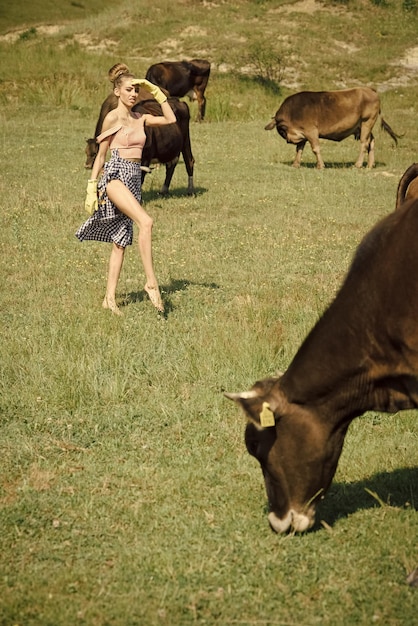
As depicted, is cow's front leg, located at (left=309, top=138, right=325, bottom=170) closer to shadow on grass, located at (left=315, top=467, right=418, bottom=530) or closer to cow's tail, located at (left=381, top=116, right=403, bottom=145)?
cow's tail, located at (left=381, top=116, right=403, bottom=145)

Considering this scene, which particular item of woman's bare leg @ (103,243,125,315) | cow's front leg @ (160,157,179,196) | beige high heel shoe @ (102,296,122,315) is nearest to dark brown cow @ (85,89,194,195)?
cow's front leg @ (160,157,179,196)

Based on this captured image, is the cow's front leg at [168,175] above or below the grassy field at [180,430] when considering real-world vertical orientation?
below

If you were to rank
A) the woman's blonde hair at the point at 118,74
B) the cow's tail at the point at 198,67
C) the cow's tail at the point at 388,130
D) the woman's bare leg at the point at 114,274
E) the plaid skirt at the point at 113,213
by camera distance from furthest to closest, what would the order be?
1. the cow's tail at the point at 198,67
2. the cow's tail at the point at 388,130
3. the woman's bare leg at the point at 114,274
4. the plaid skirt at the point at 113,213
5. the woman's blonde hair at the point at 118,74

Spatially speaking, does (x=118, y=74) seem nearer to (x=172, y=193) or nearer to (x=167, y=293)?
(x=167, y=293)

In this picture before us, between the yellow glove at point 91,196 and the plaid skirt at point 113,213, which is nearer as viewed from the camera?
the yellow glove at point 91,196

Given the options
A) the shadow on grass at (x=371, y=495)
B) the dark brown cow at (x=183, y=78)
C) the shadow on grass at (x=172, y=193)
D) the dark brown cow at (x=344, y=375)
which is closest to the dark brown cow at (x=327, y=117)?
the shadow on grass at (x=172, y=193)

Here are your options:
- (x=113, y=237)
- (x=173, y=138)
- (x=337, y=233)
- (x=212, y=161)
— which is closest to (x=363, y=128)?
(x=212, y=161)

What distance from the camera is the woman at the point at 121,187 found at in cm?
802

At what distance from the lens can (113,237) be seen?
329 inches

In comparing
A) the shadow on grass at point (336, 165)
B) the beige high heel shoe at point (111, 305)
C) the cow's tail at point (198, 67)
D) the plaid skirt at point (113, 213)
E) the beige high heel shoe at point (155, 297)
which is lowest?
the shadow on grass at point (336, 165)

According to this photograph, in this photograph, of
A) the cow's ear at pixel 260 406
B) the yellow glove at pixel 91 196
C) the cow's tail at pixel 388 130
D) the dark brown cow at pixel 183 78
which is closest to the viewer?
the cow's ear at pixel 260 406

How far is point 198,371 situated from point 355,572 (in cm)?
279

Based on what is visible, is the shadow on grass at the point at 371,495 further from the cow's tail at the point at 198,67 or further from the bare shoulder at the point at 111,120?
the cow's tail at the point at 198,67

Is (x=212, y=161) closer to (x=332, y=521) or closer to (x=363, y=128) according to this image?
(x=363, y=128)
